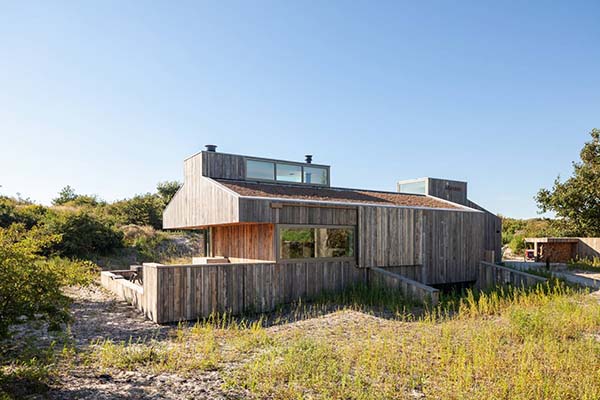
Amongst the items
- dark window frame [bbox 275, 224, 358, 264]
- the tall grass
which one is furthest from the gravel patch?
the tall grass

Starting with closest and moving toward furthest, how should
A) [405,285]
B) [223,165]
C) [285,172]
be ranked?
[405,285] → [223,165] → [285,172]

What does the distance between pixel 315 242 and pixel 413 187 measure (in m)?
8.83

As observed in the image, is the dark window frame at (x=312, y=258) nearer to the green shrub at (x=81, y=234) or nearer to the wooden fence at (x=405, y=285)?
the wooden fence at (x=405, y=285)

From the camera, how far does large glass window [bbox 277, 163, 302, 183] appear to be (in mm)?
13930

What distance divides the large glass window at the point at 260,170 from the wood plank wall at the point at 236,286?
400 cm

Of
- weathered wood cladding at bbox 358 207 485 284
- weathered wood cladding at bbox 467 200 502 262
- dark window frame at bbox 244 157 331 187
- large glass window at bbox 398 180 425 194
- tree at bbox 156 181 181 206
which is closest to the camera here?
weathered wood cladding at bbox 358 207 485 284

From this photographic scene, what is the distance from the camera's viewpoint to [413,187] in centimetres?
1847

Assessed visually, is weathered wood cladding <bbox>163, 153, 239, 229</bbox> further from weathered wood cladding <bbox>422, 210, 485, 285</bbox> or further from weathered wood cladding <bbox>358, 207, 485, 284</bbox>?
weathered wood cladding <bbox>422, 210, 485, 285</bbox>

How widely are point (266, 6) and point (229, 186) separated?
5.42 meters

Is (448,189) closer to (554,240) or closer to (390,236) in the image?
(390,236)

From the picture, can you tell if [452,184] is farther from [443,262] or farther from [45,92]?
[45,92]

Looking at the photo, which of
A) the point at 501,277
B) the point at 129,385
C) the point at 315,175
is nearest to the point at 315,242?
the point at 315,175

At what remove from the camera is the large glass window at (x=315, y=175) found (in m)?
14.5

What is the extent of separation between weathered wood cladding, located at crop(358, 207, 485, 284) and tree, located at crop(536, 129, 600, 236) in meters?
10.2
